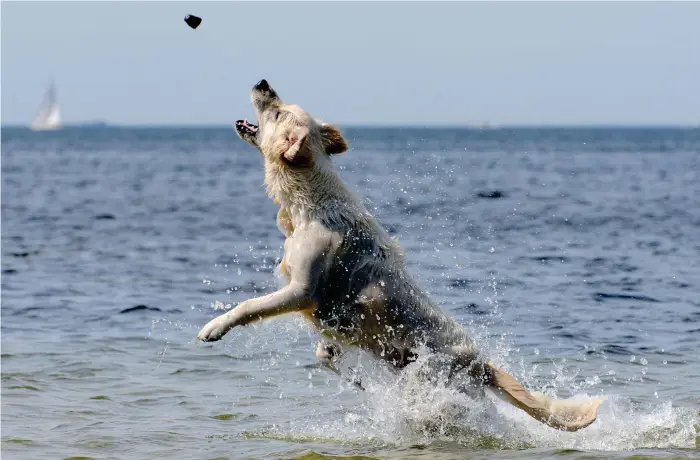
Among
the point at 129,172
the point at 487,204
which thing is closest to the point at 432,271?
the point at 487,204

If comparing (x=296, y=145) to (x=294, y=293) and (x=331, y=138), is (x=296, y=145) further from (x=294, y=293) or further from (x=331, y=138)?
(x=294, y=293)

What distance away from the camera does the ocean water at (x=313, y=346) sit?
30.2ft

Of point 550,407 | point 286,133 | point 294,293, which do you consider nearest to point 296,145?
point 286,133

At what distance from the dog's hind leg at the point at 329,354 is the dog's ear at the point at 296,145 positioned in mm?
1620

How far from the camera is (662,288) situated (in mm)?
17328

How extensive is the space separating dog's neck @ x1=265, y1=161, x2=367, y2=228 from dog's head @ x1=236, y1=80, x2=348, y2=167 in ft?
0.32

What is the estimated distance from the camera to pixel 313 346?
1313 cm

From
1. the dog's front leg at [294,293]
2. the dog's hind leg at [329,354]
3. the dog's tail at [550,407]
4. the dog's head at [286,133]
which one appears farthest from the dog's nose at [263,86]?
the dog's tail at [550,407]

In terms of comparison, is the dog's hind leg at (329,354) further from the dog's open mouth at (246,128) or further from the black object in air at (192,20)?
the black object in air at (192,20)

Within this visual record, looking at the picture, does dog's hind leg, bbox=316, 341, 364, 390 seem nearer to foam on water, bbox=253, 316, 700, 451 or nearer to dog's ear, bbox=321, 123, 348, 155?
foam on water, bbox=253, 316, 700, 451

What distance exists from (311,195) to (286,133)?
56 cm

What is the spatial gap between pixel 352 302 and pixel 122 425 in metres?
2.61

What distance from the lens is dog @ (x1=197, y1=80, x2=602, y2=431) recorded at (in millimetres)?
8930

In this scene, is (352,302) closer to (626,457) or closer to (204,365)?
(626,457)
